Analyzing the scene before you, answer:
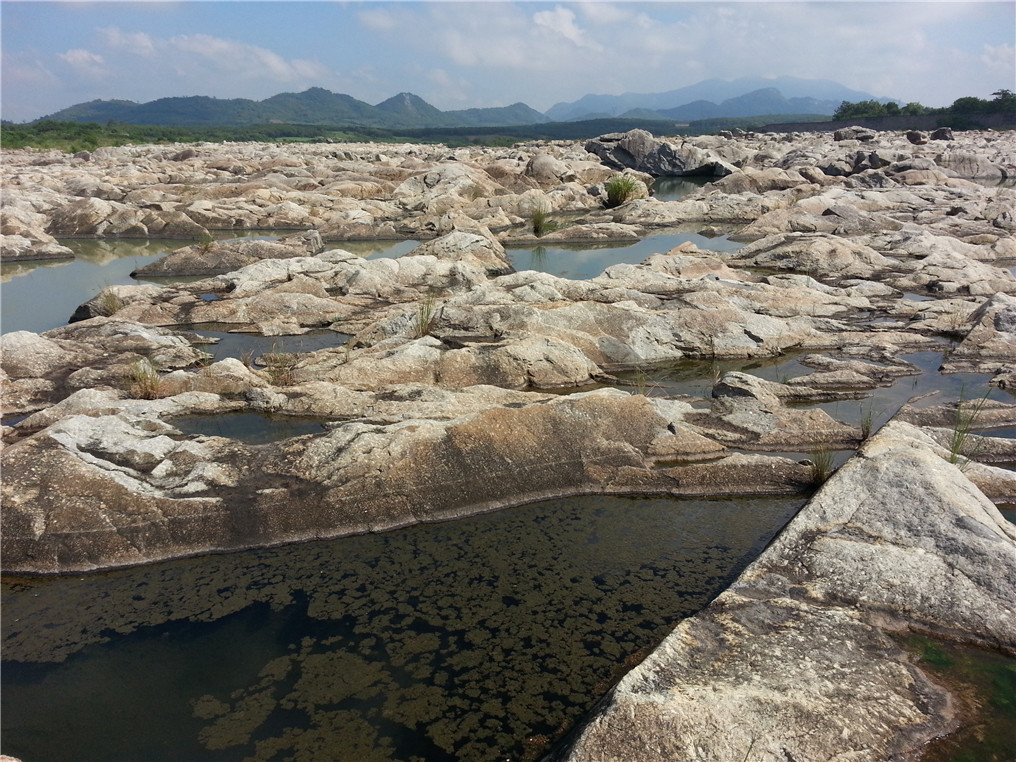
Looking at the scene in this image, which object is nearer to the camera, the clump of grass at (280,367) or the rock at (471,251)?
the clump of grass at (280,367)

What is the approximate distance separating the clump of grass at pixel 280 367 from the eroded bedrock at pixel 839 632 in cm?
616

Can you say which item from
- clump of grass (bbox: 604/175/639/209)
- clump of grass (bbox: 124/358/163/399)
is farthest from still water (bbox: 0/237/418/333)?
clump of grass (bbox: 604/175/639/209)

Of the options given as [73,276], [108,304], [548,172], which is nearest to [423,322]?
[108,304]

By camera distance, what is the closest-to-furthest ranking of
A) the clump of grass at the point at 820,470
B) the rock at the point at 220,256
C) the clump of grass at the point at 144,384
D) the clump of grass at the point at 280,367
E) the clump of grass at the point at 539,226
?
the clump of grass at the point at 820,470 < the clump of grass at the point at 144,384 < the clump of grass at the point at 280,367 < the rock at the point at 220,256 < the clump of grass at the point at 539,226

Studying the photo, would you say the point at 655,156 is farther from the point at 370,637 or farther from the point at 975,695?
the point at 975,695

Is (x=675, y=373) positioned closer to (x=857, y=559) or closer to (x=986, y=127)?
(x=857, y=559)

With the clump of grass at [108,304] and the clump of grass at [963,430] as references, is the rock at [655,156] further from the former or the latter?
the clump of grass at [108,304]

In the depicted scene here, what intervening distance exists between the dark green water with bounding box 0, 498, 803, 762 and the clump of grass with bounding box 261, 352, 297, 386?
345 centimetres

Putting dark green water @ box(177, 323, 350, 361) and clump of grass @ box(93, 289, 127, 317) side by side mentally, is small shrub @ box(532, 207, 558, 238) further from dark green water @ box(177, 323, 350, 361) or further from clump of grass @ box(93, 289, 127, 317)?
clump of grass @ box(93, 289, 127, 317)

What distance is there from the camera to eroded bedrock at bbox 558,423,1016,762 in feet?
10.3

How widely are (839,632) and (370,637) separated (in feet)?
9.81

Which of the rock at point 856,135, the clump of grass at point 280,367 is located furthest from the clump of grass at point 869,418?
the rock at point 856,135

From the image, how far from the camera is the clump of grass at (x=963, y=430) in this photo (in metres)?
6.10

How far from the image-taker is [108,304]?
11.9 meters
